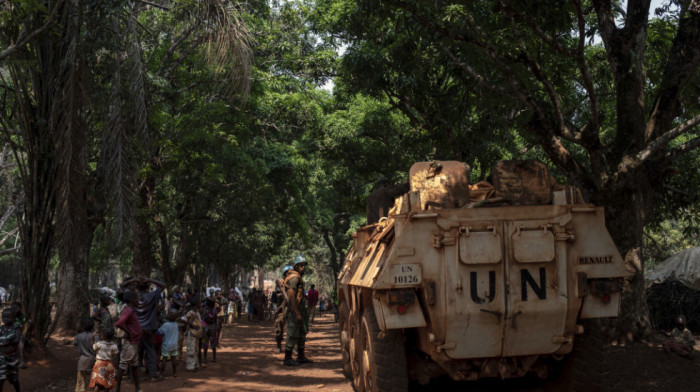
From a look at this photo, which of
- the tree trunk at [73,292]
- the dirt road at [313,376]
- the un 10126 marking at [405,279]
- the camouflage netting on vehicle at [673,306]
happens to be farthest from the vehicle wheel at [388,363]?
the camouflage netting on vehicle at [673,306]

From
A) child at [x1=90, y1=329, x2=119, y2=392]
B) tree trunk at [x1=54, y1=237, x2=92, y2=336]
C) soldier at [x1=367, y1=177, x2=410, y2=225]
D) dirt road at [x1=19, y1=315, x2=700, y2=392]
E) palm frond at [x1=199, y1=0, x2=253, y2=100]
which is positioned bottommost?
dirt road at [x1=19, y1=315, x2=700, y2=392]

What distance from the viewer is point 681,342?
11188mm

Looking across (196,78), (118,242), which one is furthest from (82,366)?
(196,78)

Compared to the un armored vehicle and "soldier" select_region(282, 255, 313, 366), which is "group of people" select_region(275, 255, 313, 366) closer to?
"soldier" select_region(282, 255, 313, 366)

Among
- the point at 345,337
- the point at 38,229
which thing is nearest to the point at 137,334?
the point at 345,337

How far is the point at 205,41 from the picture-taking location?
10562 millimetres

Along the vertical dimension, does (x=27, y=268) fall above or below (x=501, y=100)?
below

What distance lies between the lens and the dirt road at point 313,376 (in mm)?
7805

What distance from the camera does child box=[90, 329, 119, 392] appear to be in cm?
726

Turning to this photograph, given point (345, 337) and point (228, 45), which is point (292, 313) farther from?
point (228, 45)

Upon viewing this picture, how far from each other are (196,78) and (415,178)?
1359cm

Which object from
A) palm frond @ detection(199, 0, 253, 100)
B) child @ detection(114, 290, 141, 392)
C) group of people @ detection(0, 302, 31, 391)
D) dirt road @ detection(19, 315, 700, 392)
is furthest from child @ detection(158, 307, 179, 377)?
palm frond @ detection(199, 0, 253, 100)

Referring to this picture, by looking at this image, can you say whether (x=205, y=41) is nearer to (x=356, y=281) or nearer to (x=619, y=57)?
(x=356, y=281)

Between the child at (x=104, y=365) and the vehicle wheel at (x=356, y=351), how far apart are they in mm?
2859
